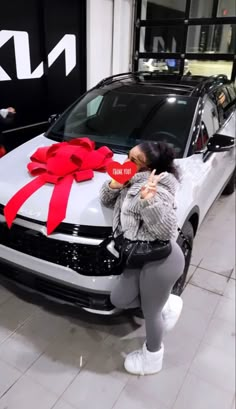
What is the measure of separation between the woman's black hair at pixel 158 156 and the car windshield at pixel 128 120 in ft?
2.64

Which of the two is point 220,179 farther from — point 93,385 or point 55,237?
point 93,385

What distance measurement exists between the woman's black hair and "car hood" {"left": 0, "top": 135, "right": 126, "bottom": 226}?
1.34 feet

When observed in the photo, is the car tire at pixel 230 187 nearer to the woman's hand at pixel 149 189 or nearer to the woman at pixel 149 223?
the woman at pixel 149 223

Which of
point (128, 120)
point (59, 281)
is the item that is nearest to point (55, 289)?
point (59, 281)

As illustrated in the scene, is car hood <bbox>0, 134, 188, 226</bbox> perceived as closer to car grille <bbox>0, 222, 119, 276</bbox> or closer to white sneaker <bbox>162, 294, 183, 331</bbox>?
car grille <bbox>0, 222, 119, 276</bbox>

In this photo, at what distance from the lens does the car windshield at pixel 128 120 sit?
7.86ft

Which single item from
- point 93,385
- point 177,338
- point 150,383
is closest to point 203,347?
point 177,338

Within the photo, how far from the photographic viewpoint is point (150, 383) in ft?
5.69

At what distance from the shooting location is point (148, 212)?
51.6 inches

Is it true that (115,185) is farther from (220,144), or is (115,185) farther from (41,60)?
(41,60)

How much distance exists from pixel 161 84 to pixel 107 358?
2.26m

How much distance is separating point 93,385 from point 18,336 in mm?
579

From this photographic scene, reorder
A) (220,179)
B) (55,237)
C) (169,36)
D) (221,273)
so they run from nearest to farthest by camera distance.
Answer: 1. (55,237)
2. (221,273)
3. (220,179)
4. (169,36)

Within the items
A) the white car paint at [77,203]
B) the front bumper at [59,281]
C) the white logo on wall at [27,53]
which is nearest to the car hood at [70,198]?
the white car paint at [77,203]
